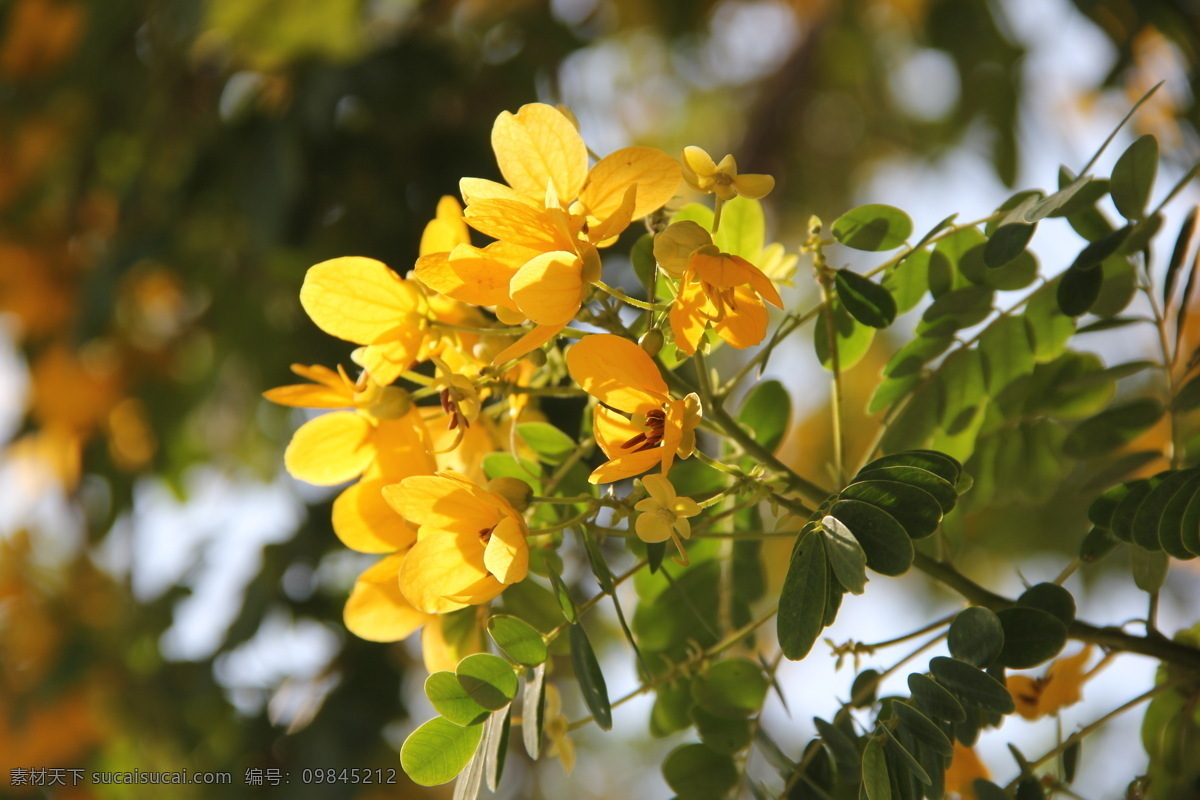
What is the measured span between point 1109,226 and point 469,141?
93 centimetres

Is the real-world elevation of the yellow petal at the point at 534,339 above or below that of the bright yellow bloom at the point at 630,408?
below

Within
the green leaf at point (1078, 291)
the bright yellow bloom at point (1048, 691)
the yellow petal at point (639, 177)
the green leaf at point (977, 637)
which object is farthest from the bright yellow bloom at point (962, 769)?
the yellow petal at point (639, 177)

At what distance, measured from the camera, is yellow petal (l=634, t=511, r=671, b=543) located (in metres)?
0.38

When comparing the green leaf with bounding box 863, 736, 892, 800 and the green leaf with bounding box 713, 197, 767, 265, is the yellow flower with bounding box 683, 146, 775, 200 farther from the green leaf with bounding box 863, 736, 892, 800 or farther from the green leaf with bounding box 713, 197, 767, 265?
the green leaf with bounding box 863, 736, 892, 800

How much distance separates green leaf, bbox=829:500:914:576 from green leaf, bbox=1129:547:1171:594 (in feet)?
0.60

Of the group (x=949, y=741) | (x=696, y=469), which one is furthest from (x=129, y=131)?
(x=949, y=741)

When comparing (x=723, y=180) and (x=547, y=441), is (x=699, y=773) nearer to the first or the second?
(x=547, y=441)

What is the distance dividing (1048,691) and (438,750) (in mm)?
328

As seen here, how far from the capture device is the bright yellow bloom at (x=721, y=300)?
0.38m

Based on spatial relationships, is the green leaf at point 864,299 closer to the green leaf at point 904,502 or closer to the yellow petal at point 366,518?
the green leaf at point 904,502

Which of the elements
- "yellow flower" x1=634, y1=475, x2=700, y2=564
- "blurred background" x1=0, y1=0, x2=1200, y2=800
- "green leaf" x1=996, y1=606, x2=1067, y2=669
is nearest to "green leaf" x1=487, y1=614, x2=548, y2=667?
"yellow flower" x1=634, y1=475, x2=700, y2=564

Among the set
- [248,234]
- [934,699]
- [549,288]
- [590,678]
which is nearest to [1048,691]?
[934,699]

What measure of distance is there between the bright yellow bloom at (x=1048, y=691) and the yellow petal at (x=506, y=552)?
0.30 meters

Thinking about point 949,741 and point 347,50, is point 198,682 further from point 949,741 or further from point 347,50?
point 949,741
